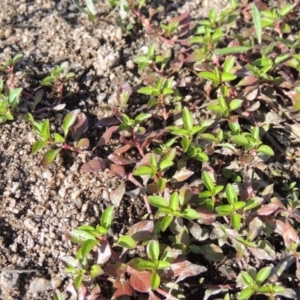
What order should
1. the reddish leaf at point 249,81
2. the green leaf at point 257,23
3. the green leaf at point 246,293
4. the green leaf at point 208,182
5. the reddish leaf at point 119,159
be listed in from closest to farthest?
the green leaf at point 246,293 < the green leaf at point 208,182 < the reddish leaf at point 119,159 < the reddish leaf at point 249,81 < the green leaf at point 257,23

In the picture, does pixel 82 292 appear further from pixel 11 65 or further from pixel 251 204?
pixel 11 65

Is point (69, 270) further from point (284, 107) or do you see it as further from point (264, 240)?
point (284, 107)

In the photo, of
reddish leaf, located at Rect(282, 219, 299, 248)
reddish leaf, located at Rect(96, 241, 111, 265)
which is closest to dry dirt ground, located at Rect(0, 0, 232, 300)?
reddish leaf, located at Rect(96, 241, 111, 265)

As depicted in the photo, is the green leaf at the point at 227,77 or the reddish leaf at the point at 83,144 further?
the green leaf at the point at 227,77

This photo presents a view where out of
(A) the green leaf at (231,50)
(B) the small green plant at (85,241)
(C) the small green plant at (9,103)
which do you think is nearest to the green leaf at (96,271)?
(B) the small green plant at (85,241)

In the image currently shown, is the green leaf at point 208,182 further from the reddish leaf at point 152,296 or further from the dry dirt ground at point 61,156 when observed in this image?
the reddish leaf at point 152,296

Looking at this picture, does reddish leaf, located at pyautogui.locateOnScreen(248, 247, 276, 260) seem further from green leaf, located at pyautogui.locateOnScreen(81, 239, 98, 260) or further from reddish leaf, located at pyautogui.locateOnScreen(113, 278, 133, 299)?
green leaf, located at pyautogui.locateOnScreen(81, 239, 98, 260)
